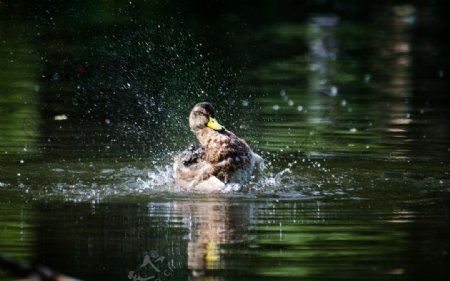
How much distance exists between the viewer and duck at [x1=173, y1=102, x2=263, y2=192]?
30.1 feet

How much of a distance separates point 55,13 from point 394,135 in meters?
11.3

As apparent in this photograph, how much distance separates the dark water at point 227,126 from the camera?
6863mm

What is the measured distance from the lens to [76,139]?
11.2 meters

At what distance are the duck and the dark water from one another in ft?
0.55

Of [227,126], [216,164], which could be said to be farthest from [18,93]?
[216,164]

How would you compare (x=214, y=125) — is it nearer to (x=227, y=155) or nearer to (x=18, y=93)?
(x=227, y=155)

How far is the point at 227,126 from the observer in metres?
12.3

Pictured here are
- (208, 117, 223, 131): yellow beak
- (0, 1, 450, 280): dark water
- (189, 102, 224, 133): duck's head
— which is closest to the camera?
(0, 1, 450, 280): dark water

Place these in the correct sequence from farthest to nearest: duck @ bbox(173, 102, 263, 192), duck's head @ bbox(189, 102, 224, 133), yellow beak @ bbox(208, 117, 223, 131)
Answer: duck's head @ bbox(189, 102, 224, 133) → yellow beak @ bbox(208, 117, 223, 131) → duck @ bbox(173, 102, 263, 192)

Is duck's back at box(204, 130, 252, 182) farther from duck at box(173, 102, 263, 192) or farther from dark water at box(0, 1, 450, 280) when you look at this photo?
dark water at box(0, 1, 450, 280)

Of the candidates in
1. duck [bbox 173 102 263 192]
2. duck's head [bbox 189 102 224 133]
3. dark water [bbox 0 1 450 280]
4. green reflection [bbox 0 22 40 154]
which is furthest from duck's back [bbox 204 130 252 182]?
green reflection [bbox 0 22 40 154]

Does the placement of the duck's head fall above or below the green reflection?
below

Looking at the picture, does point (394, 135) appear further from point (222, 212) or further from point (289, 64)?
point (289, 64)

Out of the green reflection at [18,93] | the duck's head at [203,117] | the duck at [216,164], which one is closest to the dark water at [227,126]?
the green reflection at [18,93]
